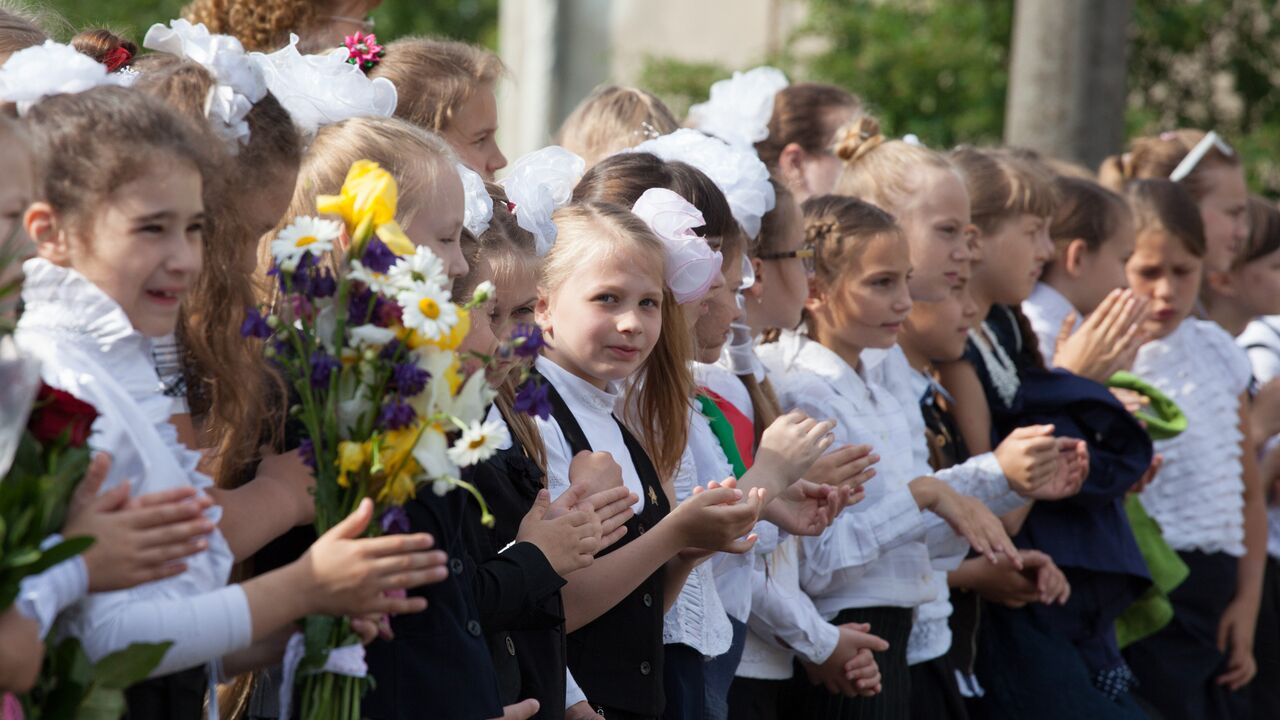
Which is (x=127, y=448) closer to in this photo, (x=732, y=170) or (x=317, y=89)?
(x=317, y=89)

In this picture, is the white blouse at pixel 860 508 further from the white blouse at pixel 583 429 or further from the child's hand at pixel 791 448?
the white blouse at pixel 583 429

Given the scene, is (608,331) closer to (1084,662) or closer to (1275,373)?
(1084,662)

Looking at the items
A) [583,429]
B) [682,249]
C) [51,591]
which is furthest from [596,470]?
[51,591]

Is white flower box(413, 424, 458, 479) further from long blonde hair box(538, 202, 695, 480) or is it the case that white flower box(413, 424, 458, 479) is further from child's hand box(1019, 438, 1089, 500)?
child's hand box(1019, 438, 1089, 500)

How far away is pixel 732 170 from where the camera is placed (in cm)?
448

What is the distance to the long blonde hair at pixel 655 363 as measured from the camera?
3762mm

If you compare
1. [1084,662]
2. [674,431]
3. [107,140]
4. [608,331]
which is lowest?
[1084,662]

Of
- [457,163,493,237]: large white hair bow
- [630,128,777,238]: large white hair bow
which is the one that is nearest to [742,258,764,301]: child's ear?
[630,128,777,238]: large white hair bow

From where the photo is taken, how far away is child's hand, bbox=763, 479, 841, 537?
4051mm

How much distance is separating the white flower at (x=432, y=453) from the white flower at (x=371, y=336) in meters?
0.15

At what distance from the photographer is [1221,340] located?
6.50m

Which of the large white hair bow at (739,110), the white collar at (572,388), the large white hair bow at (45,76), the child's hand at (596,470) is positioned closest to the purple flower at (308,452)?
the large white hair bow at (45,76)

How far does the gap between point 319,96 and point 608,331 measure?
2.77ft

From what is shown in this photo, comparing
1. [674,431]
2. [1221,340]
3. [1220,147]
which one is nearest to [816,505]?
[674,431]
